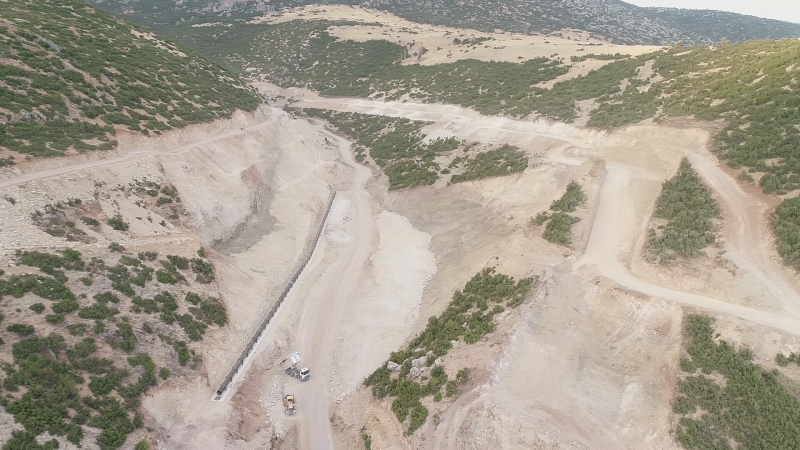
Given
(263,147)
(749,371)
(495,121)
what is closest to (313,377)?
(749,371)

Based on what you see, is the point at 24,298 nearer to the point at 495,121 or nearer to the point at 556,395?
the point at 556,395

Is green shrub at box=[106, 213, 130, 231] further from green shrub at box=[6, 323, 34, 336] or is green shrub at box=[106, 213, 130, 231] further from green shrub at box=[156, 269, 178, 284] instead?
green shrub at box=[6, 323, 34, 336]

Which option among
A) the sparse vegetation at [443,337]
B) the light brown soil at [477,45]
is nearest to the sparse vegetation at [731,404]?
the sparse vegetation at [443,337]

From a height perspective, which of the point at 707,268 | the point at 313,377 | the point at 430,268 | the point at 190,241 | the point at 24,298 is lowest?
the point at 313,377

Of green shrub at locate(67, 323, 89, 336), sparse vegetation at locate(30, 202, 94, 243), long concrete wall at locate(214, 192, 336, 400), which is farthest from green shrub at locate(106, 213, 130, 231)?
long concrete wall at locate(214, 192, 336, 400)

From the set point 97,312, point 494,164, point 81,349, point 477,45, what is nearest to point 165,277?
point 97,312
